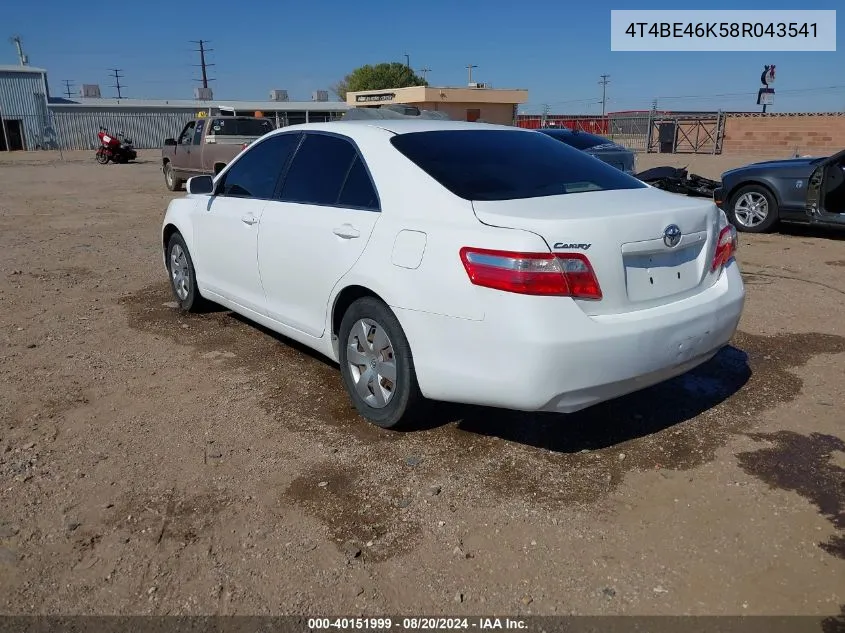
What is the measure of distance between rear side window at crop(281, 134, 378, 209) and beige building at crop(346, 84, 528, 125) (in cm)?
3509

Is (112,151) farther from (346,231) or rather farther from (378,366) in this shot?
(378,366)

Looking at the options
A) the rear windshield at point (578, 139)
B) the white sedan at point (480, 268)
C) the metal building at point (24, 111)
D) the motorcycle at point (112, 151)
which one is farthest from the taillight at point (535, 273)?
the metal building at point (24, 111)

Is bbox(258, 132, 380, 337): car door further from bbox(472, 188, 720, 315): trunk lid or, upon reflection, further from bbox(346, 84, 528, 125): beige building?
bbox(346, 84, 528, 125): beige building

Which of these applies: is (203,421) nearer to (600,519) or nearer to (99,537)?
(99,537)

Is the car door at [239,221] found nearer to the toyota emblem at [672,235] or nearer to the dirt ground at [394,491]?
the dirt ground at [394,491]

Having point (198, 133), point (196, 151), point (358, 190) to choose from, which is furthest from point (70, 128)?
point (358, 190)

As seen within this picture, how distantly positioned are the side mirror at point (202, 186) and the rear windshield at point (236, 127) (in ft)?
36.3

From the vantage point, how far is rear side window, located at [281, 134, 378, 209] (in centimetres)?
387

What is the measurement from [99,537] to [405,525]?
4.17 feet

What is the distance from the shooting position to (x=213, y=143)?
15445 mm

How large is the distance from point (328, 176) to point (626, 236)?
1.86 meters

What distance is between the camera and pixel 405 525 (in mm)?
2967

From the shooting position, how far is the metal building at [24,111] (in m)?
44.3

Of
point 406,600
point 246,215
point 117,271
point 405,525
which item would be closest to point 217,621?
point 406,600
